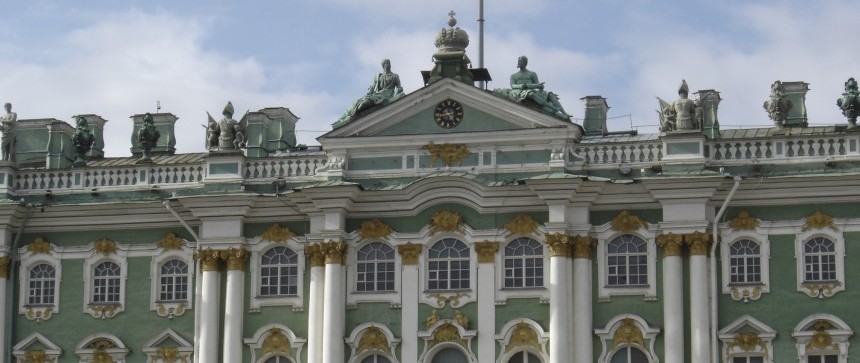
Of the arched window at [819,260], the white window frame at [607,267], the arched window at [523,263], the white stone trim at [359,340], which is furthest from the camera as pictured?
the white stone trim at [359,340]

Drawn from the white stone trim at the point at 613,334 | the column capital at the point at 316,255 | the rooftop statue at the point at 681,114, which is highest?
the rooftop statue at the point at 681,114

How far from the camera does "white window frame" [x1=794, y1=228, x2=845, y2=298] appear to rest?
158 feet

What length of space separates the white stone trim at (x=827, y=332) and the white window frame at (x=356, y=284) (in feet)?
31.4

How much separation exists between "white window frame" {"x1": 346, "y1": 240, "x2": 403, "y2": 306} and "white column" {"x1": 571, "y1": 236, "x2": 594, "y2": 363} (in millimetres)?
4351

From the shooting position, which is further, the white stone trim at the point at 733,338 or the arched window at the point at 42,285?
the arched window at the point at 42,285

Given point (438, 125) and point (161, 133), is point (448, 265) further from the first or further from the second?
point (161, 133)

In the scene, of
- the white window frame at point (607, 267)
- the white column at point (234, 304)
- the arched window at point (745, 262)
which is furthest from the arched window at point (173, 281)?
the arched window at point (745, 262)

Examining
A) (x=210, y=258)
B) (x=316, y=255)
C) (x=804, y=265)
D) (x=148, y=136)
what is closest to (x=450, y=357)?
(x=316, y=255)

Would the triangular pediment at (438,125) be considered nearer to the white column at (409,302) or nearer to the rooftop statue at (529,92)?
the rooftop statue at (529,92)

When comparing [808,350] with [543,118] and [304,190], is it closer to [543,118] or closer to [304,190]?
[543,118]

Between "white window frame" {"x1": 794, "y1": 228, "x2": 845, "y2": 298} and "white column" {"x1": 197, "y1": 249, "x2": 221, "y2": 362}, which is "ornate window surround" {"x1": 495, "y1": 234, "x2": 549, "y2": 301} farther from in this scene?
"white column" {"x1": 197, "y1": 249, "x2": 221, "y2": 362}

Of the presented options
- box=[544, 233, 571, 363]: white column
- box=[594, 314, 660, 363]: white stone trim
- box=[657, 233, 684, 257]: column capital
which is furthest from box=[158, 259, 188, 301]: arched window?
box=[657, 233, 684, 257]: column capital

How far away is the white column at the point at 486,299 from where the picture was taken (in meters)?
49.6

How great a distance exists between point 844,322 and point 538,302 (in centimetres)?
717
